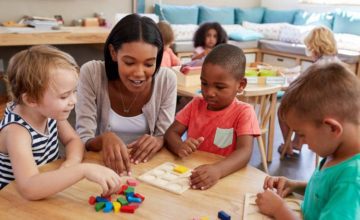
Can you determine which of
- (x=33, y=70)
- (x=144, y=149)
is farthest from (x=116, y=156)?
(x=33, y=70)

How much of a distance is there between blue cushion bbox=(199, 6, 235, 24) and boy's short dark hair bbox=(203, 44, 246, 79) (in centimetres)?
517

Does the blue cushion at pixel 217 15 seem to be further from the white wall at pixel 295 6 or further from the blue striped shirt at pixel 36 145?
the blue striped shirt at pixel 36 145

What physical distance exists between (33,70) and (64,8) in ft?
13.6

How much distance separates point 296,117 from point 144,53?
2.54ft

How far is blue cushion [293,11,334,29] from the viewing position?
637cm

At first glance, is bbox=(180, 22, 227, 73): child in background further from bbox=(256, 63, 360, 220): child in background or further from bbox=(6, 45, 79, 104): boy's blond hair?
bbox=(256, 63, 360, 220): child in background

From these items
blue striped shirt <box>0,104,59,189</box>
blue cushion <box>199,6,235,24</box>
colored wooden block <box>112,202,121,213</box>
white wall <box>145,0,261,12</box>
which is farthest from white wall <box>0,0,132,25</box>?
colored wooden block <box>112,202,121,213</box>

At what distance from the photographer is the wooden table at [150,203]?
3.16 ft

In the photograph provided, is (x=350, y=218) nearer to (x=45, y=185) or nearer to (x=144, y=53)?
(x=45, y=185)

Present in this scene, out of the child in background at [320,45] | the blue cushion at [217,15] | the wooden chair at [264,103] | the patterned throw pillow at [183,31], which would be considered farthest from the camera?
the blue cushion at [217,15]

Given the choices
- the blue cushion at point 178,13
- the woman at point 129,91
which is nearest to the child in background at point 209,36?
the blue cushion at point 178,13

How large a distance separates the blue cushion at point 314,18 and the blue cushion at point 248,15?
76 cm

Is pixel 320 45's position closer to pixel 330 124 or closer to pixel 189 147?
pixel 189 147

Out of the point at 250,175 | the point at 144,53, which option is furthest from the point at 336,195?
the point at 144,53
